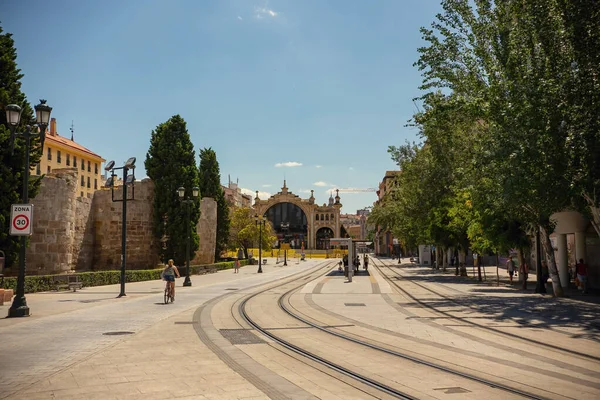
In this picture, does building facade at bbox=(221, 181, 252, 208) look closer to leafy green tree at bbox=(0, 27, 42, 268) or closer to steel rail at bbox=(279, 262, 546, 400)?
leafy green tree at bbox=(0, 27, 42, 268)

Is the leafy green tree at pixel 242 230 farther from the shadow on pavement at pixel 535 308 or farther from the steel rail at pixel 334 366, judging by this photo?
the steel rail at pixel 334 366

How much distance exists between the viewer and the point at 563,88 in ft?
54.1

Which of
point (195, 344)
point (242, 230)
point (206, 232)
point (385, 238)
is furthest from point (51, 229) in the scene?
point (385, 238)

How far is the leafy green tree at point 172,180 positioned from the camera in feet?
128

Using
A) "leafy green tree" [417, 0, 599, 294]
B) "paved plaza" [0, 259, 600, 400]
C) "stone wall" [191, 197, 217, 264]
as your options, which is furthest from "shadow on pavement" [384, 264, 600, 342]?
"stone wall" [191, 197, 217, 264]

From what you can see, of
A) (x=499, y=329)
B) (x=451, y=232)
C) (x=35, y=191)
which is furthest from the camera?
(x=451, y=232)

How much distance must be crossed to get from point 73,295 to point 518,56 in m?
21.3

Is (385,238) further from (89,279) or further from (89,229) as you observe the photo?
(89,279)

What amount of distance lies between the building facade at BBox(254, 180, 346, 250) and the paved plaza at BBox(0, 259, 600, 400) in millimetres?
112734

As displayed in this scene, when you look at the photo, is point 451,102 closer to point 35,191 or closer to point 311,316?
point 311,316

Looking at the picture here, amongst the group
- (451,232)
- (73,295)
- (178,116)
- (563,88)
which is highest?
(178,116)

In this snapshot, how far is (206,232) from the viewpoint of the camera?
47344 mm

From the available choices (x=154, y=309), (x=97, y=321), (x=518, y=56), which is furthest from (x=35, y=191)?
(x=518, y=56)

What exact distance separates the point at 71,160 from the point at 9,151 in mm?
57023
